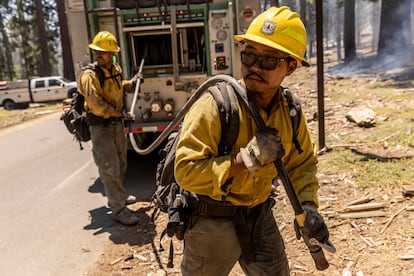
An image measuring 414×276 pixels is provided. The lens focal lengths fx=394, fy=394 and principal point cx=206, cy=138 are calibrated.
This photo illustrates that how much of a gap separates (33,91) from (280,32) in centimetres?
2322

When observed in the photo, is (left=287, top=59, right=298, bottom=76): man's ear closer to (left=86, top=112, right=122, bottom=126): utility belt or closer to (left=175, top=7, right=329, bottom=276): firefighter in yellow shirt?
(left=175, top=7, right=329, bottom=276): firefighter in yellow shirt

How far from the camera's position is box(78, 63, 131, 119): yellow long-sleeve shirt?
4.77m

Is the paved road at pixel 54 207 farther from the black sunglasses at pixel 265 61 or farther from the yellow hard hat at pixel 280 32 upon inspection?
the yellow hard hat at pixel 280 32

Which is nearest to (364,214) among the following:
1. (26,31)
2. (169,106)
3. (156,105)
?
(169,106)

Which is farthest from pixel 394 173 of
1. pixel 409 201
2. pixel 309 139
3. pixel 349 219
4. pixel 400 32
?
pixel 400 32

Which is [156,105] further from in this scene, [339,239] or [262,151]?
[262,151]

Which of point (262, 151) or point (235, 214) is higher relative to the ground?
point (262, 151)

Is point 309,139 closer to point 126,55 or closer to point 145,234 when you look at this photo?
point 145,234

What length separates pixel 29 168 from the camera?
8.02 m

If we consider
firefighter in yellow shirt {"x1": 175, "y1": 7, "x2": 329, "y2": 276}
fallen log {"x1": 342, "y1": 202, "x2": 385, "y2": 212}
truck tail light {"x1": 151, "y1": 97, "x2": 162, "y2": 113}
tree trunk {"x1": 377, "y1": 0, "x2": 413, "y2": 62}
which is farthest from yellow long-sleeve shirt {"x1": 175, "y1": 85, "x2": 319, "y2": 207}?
tree trunk {"x1": 377, "y1": 0, "x2": 413, "y2": 62}

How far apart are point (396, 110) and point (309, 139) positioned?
7.26 meters

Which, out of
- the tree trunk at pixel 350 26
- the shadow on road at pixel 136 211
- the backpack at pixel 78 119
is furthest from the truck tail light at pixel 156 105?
the tree trunk at pixel 350 26

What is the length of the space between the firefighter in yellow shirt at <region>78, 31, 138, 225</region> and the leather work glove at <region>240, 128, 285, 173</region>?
3264 millimetres

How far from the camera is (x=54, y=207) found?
5816mm
